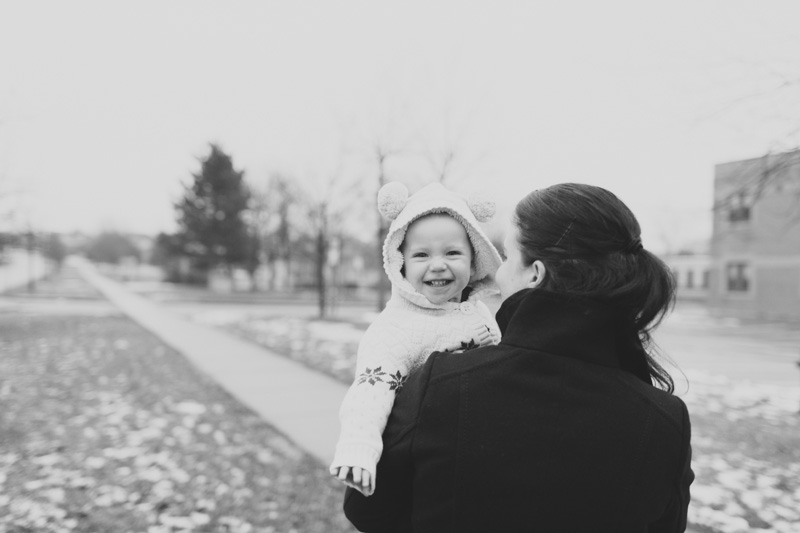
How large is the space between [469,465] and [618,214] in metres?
0.65

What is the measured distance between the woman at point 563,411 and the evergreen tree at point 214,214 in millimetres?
40507

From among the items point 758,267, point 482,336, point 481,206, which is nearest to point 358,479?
point 482,336

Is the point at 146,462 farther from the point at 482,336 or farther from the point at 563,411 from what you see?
the point at 563,411

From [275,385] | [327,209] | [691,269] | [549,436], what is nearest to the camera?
[549,436]

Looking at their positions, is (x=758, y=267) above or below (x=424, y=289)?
below

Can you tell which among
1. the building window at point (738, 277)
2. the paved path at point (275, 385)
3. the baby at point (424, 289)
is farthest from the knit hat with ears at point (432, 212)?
the building window at point (738, 277)

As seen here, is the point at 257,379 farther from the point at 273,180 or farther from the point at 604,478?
the point at 273,180

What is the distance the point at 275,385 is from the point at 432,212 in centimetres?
741

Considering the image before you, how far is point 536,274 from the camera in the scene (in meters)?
1.33

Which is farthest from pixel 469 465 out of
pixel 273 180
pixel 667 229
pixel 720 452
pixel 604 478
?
pixel 667 229

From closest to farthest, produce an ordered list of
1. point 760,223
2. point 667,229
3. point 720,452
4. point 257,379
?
point 720,452, point 257,379, point 760,223, point 667,229

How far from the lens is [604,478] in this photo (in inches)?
46.3

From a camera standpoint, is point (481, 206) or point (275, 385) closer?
point (481, 206)

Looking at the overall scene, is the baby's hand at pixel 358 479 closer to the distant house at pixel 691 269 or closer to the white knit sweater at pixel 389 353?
the white knit sweater at pixel 389 353
